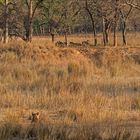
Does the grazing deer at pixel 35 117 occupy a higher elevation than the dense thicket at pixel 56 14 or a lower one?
lower

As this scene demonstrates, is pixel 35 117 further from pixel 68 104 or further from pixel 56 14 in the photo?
pixel 56 14

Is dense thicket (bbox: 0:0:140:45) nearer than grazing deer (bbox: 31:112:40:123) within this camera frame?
No

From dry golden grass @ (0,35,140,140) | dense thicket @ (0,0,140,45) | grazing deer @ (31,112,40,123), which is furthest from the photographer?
dense thicket @ (0,0,140,45)

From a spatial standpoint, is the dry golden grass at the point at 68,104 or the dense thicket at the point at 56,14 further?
the dense thicket at the point at 56,14

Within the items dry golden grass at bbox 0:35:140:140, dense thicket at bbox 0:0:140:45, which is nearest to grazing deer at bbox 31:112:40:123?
dry golden grass at bbox 0:35:140:140

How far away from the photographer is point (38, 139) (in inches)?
328

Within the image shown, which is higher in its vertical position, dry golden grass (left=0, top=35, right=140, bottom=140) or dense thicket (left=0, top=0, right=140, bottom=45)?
dense thicket (left=0, top=0, right=140, bottom=45)

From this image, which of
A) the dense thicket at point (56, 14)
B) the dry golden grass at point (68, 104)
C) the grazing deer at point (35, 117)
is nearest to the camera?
the dry golden grass at point (68, 104)

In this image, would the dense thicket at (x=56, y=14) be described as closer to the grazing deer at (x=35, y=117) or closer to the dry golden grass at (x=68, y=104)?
the dry golden grass at (x=68, y=104)

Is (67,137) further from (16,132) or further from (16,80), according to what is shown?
(16,80)

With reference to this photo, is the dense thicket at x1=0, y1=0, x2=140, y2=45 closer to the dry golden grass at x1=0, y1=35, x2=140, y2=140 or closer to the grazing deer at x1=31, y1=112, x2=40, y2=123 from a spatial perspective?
the dry golden grass at x1=0, y1=35, x2=140, y2=140

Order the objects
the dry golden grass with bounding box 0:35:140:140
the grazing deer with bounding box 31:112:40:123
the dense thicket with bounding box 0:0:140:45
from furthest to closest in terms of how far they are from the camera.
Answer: the dense thicket with bounding box 0:0:140:45 → the grazing deer with bounding box 31:112:40:123 → the dry golden grass with bounding box 0:35:140:140

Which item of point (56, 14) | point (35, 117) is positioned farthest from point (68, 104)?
point (56, 14)

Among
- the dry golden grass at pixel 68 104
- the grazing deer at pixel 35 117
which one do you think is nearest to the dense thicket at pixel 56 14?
the dry golden grass at pixel 68 104
